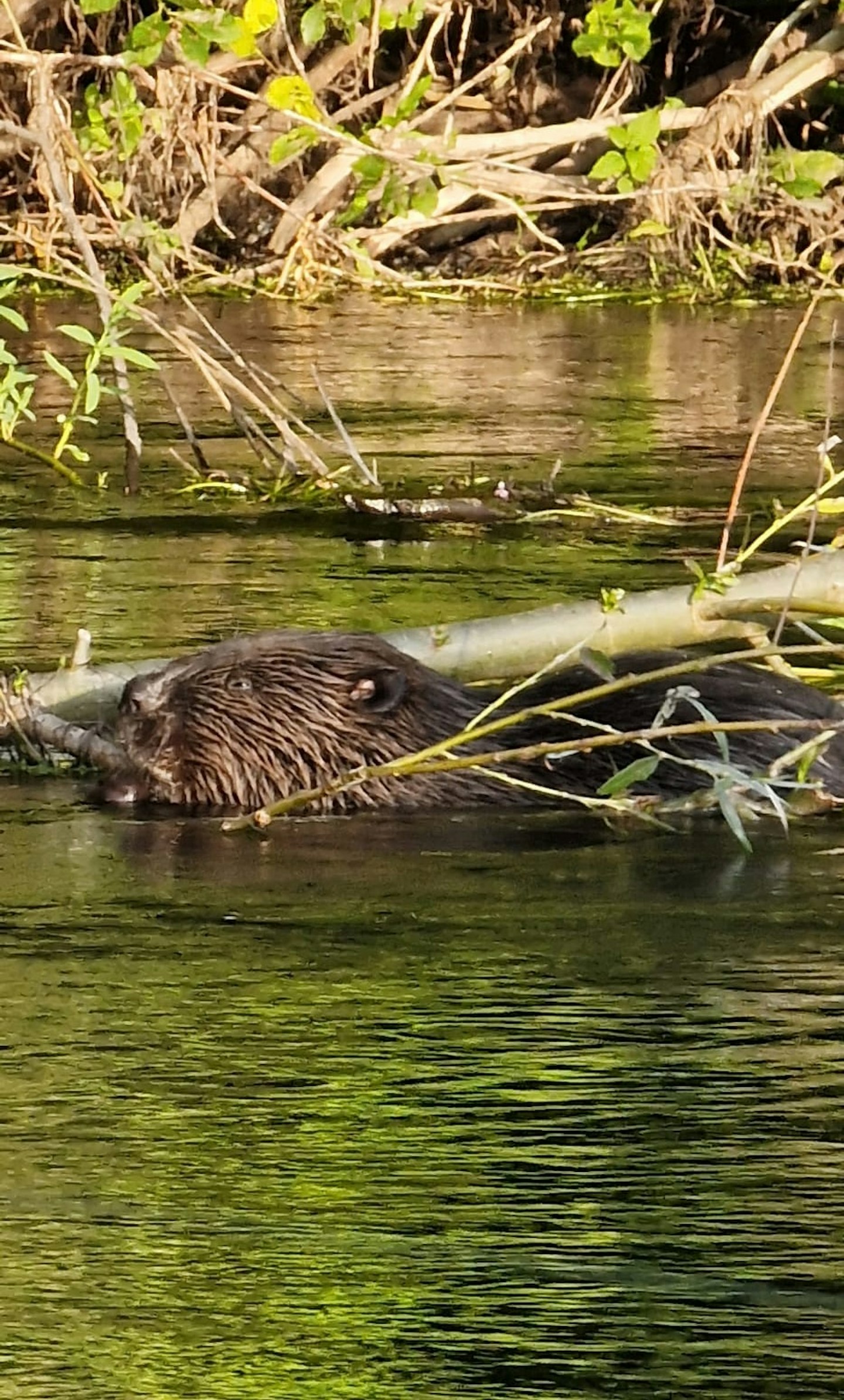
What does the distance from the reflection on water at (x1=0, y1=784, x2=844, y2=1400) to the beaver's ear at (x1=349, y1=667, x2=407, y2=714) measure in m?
0.48

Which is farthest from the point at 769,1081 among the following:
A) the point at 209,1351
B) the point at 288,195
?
the point at 288,195

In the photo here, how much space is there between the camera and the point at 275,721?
595 centimetres

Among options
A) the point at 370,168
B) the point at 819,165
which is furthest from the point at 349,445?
the point at 819,165

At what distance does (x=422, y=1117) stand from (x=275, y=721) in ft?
7.59

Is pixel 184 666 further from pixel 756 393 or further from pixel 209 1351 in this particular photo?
pixel 756 393

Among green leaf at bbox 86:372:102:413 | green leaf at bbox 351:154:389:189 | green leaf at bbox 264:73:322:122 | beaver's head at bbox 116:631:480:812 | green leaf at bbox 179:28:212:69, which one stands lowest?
beaver's head at bbox 116:631:480:812

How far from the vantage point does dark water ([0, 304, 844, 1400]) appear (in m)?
2.97

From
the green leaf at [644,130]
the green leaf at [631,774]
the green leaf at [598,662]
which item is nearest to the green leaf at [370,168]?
the green leaf at [598,662]

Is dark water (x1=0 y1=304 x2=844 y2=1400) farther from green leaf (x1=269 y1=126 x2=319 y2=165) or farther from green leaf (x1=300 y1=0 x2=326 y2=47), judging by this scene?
green leaf (x1=300 y1=0 x2=326 y2=47)

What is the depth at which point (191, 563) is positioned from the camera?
8086mm

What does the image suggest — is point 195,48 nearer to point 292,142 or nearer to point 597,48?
point 292,142

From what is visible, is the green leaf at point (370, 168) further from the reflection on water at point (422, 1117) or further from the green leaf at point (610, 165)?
the green leaf at point (610, 165)

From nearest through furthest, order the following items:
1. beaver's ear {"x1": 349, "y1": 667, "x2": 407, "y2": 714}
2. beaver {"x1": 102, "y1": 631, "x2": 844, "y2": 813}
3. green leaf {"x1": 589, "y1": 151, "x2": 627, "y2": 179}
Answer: beaver {"x1": 102, "y1": 631, "x2": 844, "y2": 813} < beaver's ear {"x1": 349, "y1": 667, "x2": 407, "y2": 714} < green leaf {"x1": 589, "y1": 151, "x2": 627, "y2": 179}

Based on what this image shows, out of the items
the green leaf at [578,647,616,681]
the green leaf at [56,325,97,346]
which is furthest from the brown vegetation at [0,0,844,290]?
the green leaf at [578,647,616,681]
